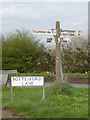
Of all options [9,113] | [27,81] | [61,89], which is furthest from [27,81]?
[61,89]

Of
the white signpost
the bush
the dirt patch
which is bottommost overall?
the dirt patch

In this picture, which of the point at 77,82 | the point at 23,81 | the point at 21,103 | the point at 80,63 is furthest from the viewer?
the point at 80,63

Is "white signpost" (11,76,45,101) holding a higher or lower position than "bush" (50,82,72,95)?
higher

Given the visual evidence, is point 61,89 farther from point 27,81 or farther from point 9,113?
point 9,113

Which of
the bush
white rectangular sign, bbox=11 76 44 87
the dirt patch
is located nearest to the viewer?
the dirt patch

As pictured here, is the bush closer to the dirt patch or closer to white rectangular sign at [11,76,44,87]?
white rectangular sign at [11,76,44,87]

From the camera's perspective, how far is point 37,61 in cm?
1947

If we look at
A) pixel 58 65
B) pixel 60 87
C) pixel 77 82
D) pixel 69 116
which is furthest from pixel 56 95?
pixel 77 82

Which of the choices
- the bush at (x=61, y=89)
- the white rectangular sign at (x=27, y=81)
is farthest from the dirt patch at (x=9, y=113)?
the bush at (x=61, y=89)

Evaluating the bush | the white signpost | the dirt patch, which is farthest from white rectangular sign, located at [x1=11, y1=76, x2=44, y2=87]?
the bush

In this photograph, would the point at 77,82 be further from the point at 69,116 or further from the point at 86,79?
the point at 69,116

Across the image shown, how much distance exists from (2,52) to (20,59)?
5.58ft

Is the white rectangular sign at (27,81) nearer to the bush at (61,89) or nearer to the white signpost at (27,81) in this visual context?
the white signpost at (27,81)

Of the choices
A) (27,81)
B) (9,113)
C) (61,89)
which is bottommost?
(9,113)
